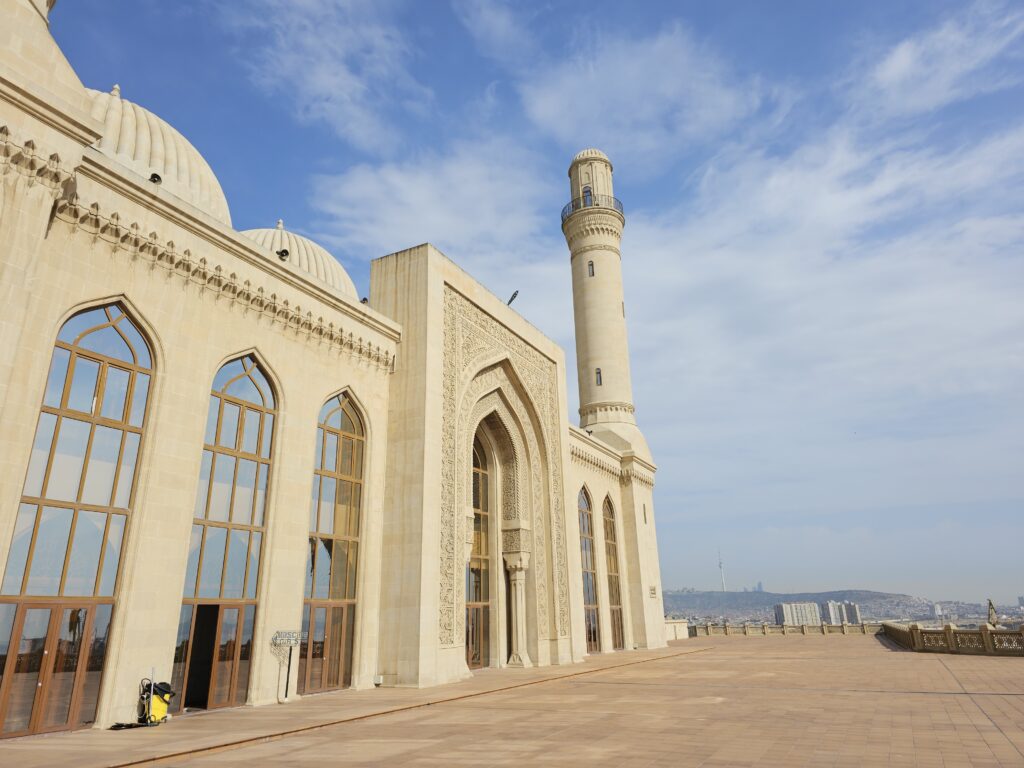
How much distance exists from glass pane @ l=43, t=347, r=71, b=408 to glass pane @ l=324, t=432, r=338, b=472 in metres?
4.48

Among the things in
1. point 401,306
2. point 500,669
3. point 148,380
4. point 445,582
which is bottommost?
point 500,669

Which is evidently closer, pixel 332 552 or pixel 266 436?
pixel 266 436

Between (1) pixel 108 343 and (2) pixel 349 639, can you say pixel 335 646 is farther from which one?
(1) pixel 108 343

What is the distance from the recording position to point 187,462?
8.81 meters

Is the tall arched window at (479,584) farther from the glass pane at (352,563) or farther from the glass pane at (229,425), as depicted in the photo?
the glass pane at (229,425)

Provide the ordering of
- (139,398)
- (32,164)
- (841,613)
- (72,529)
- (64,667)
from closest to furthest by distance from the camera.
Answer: (32,164), (64,667), (72,529), (139,398), (841,613)

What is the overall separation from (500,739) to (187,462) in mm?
5498

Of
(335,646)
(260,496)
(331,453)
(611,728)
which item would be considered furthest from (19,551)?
(611,728)

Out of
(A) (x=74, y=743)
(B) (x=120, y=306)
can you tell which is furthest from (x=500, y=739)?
(B) (x=120, y=306)

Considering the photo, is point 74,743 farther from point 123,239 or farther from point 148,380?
point 123,239

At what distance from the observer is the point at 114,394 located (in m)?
8.15

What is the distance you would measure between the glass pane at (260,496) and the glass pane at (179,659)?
160 cm

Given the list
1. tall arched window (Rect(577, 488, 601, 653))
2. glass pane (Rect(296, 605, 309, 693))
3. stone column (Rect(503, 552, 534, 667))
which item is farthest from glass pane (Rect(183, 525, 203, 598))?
tall arched window (Rect(577, 488, 601, 653))

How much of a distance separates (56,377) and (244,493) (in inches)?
121
